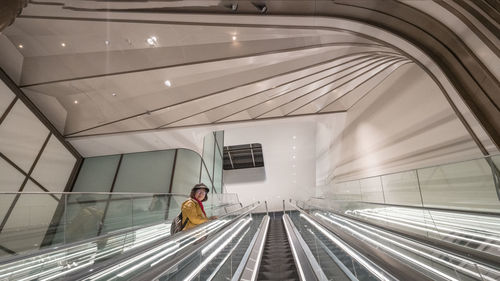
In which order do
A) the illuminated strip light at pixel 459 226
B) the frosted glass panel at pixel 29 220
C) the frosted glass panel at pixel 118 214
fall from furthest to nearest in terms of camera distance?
the frosted glass panel at pixel 118 214, the frosted glass panel at pixel 29 220, the illuminated strip light at pixel 459 226

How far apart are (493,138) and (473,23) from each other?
226cm

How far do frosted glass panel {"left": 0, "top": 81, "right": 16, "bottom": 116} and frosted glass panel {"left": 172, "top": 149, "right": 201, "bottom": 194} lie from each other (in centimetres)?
600

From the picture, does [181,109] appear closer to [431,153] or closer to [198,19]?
[198,19]

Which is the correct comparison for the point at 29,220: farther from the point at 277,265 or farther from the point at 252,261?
the point at 277,265


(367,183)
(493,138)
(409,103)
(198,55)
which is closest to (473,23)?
(493,138)

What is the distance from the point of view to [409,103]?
7.75 meters

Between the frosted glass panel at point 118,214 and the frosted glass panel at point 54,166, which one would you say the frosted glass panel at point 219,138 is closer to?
the frosted glass panel at point 54,166

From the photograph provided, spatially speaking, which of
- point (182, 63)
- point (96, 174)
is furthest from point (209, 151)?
point (182, 63)

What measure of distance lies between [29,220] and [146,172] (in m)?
6.40

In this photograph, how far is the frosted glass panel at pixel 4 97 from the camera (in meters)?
6.63

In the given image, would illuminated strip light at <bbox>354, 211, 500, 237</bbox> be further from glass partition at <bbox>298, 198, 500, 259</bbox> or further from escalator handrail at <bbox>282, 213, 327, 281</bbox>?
escalator handrail at <bbox>282, 213, 327, 281</bbox>

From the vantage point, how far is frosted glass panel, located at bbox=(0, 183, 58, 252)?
4.04 metres

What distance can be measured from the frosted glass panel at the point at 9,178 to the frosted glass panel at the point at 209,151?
7449 mm

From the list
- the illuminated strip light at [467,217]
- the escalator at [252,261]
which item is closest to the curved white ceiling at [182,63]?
the illuminated strip light at [467,217]
